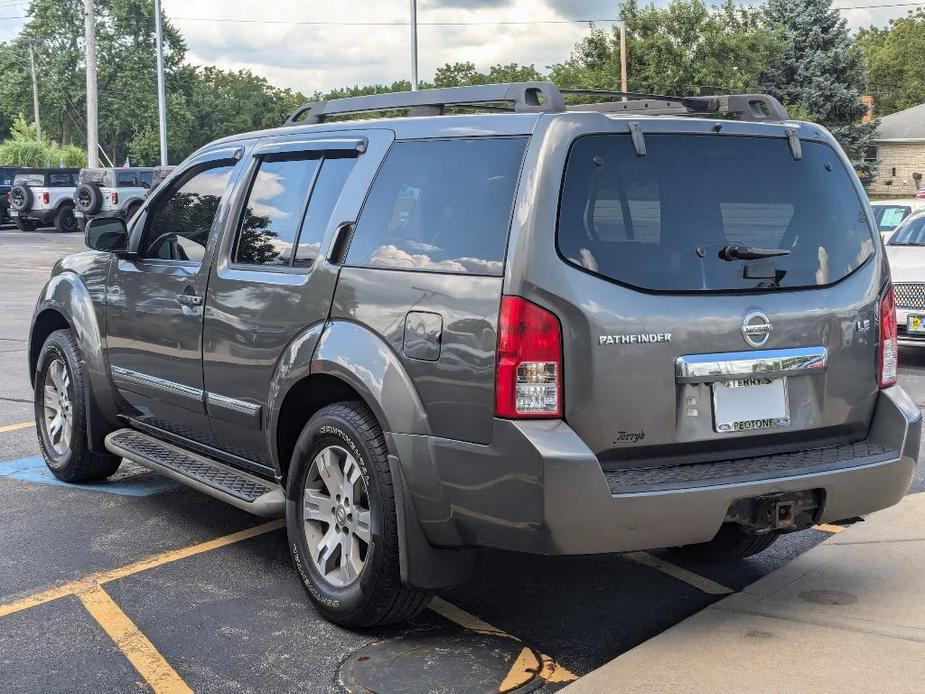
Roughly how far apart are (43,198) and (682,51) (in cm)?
3055

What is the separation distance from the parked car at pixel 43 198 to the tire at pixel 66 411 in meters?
33.5

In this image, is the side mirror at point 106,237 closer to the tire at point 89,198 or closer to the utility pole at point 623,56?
the tire at point 89,198

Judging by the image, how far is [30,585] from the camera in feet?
16.1

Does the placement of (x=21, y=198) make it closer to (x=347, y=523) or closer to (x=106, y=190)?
(x=106, y=190)

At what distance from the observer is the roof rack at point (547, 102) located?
4.14m

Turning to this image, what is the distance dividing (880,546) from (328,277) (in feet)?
8.98

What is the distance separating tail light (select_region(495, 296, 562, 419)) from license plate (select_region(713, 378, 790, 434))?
0.60 m

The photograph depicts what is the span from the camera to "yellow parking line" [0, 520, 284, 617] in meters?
4.71

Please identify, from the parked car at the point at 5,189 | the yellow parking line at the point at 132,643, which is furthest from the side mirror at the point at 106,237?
the parked car at the point at 5,189

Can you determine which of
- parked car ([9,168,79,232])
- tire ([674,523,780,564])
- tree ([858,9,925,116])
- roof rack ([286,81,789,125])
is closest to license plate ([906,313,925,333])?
tire ([674,523,780,564])

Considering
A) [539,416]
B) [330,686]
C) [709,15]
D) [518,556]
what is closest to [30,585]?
[330,686]

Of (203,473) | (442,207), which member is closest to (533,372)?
(442,207)

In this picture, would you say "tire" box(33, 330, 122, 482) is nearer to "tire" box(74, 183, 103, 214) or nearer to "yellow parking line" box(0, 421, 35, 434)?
"yellow parking line" box(0, 421, 35, 434)

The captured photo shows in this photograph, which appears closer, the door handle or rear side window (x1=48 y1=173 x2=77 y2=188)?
the door handle
